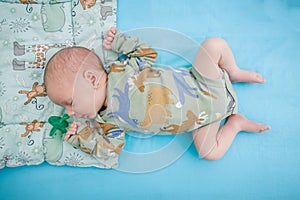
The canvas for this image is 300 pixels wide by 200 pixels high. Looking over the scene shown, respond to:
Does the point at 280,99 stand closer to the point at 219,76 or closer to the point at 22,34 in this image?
A: the point at 219,76

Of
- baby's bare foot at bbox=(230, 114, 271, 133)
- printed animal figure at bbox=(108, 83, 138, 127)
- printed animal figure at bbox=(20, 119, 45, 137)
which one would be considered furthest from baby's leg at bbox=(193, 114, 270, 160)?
→ printed animal figure at bbox=(20, 119, 45, 137)

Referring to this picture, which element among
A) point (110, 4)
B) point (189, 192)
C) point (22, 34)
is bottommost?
point (189, 192)

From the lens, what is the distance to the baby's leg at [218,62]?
1015mm

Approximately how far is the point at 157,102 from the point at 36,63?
0.44m

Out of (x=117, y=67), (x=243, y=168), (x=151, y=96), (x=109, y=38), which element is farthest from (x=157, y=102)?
(x=243, y=168)

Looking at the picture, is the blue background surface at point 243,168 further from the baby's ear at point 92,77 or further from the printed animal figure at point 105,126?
the baby's ear at point 92,77

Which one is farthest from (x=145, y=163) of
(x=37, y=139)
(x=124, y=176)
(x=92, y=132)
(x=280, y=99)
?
(x=280, y=99)

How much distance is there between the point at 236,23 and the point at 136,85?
45 cm

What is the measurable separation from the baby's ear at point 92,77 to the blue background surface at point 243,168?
0.86 ft

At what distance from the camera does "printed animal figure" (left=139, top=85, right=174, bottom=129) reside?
0.96 m

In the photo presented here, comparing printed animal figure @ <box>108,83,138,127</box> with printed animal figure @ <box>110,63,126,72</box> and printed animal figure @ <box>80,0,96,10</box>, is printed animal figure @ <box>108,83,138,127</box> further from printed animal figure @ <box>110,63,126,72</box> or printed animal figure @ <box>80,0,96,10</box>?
printed animal figure @ <box>80,0,96,10</box>

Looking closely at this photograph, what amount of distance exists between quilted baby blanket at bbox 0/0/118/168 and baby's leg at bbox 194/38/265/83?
33cm

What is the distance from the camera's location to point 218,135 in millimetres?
1062

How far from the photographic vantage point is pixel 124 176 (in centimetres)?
108
